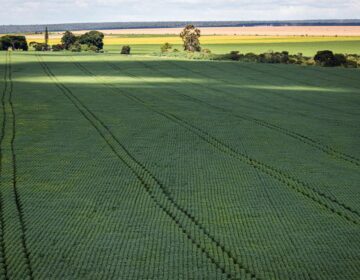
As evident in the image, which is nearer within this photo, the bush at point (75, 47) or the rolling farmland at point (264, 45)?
the bush at point (75, 47)

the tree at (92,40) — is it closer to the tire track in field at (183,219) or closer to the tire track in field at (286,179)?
the tire track in field at (286,179)

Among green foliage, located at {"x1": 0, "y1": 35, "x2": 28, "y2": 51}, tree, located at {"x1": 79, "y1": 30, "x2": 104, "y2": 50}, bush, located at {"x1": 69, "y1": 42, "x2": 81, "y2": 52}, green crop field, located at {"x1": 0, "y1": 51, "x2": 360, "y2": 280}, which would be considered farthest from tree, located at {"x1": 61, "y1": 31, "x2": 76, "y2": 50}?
green crop field, located at {"x1": 0, "y1": 51, "x2": 360, "y2": 280}

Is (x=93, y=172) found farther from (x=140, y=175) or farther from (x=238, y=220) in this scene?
(x=238, y=220)

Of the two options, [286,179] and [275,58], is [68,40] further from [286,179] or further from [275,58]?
[286,179]

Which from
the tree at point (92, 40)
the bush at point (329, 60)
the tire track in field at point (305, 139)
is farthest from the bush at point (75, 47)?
the tire track in field at point (305, 139)

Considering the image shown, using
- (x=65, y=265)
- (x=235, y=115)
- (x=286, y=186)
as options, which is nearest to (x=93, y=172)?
(x=286, y=186)

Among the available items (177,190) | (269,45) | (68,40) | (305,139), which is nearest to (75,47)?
(68,40)

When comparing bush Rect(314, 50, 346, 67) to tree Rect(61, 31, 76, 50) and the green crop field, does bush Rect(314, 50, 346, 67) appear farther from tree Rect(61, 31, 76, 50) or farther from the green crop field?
tree Rect(61, 31, 76, 50)
